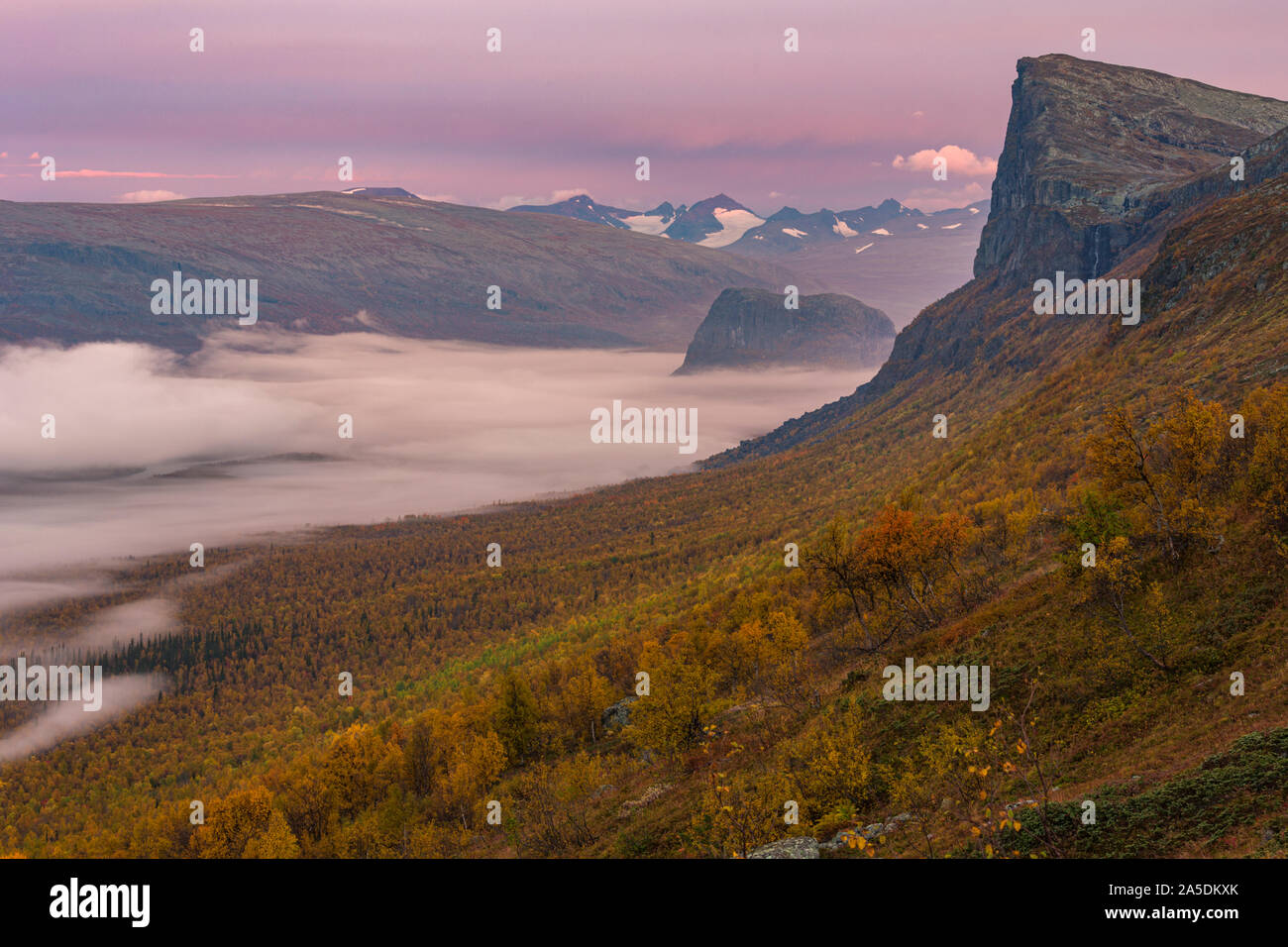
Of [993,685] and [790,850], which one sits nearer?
[790,850]

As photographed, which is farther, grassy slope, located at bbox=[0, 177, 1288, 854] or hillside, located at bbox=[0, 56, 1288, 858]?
grassy slope, located at bbox=[0, 177, 1288, 854]

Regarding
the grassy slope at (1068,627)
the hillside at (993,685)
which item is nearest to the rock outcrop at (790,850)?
the hillside at (993,685)

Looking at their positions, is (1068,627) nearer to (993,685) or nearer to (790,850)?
(993,685)

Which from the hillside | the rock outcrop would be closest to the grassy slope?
the hillside

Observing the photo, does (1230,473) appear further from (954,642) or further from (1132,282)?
(1132,282)

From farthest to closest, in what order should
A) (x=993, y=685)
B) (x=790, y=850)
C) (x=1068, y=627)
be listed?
1. (x=1068, y=627)
2. (x=993, y=685)
3. (x=790, y=850)

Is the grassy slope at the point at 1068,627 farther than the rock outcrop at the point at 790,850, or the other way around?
the grassy slope at the point at 1068,627

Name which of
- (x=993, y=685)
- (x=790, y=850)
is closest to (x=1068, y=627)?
(x=993, y=685)

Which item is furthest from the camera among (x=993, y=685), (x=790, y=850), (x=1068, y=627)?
(x=1068, y=627)

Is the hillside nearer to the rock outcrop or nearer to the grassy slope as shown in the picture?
the grassy slope

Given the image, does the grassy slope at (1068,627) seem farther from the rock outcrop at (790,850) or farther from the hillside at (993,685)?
the rock outcrop at (790,850)
